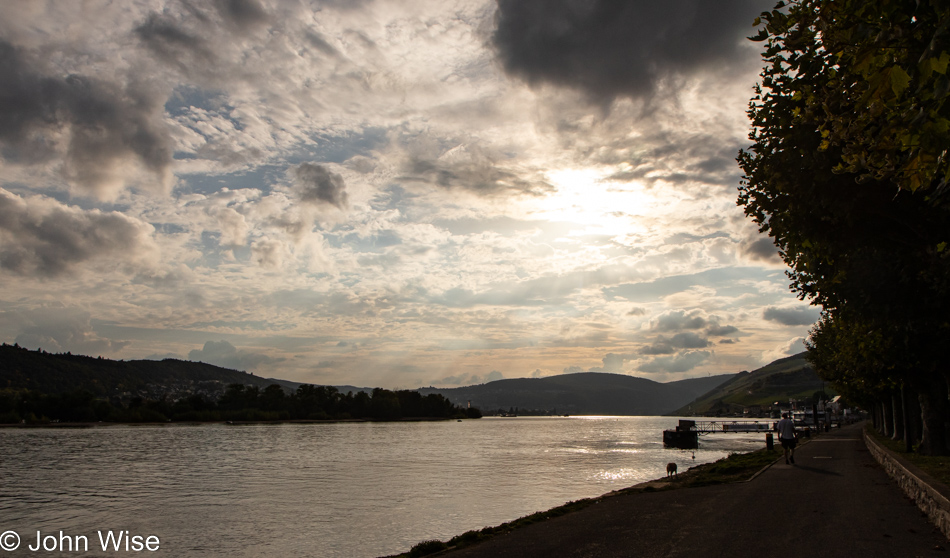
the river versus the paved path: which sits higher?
the paved path

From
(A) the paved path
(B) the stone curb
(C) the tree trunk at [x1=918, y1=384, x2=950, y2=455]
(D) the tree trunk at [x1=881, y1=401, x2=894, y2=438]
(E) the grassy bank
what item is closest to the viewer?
(A) the paved path

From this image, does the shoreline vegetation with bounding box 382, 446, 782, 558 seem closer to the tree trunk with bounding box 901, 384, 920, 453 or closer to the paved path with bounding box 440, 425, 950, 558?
the paved path with bounding box 440, 425, 950, 558

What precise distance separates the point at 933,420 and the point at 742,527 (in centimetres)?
2271

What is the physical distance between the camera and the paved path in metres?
13.6

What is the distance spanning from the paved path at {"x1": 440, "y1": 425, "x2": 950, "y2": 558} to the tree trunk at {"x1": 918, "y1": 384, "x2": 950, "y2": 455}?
359 inches

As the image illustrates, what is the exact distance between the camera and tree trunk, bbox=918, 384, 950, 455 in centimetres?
3092

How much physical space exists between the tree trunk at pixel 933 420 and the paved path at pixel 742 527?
29.9 ft

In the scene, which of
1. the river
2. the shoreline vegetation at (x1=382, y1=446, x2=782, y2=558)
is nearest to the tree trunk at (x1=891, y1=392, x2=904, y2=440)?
the shoreline vegetation at (x1=382, y1=446, x2=782, y2=558)

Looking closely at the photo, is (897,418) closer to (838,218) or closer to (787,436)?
(787,436)

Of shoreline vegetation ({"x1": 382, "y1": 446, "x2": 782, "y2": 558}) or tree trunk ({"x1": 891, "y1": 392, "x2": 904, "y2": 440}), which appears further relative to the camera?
tree trunk ({"x1": 891, "y1": 392, "x2": 904, "y2": 440})

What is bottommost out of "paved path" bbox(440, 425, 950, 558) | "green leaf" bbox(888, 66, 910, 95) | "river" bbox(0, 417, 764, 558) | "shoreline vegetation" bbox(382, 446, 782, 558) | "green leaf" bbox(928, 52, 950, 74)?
"river" bbox(0, 417, 764, 558)

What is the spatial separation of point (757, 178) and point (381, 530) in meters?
19.9

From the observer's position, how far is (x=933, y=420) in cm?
3134

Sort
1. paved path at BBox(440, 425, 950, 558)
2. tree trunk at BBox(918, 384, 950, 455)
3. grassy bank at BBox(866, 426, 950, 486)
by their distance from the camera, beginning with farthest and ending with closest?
1. tree trunk at BBox(918, 384, 950, 455)
2. grassy bank at BBox(866, 426, 950, 486)
3. paved path at BBox(440, 425, 950, 558)
